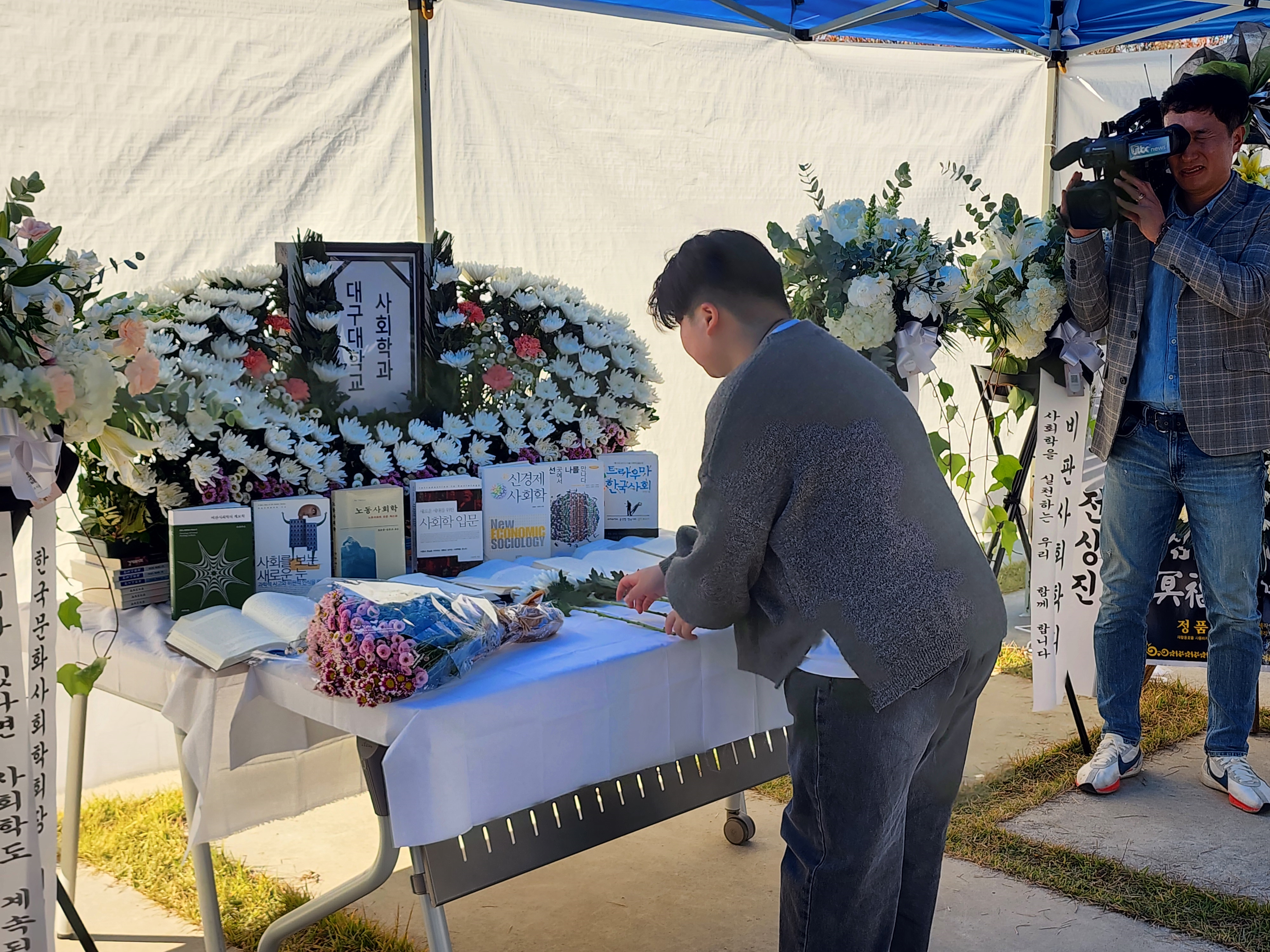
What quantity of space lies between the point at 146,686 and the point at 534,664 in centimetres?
70

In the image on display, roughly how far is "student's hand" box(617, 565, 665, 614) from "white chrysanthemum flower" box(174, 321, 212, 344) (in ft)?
3.10

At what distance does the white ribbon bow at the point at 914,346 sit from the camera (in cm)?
280

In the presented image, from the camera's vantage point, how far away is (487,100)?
3.48m

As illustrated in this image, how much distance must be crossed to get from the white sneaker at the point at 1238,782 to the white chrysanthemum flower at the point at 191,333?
279 cm

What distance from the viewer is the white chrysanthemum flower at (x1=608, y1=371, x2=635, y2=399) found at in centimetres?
275

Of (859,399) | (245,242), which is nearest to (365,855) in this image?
(245,242)

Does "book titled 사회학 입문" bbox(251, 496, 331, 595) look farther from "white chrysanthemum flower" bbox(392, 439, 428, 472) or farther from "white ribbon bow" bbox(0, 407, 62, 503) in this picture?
"white ribbon bow" bbox(0, 407, 62, 503)

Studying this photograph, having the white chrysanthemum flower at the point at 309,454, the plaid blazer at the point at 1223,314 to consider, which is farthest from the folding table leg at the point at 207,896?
the plaid blazer at the point at 1223,314

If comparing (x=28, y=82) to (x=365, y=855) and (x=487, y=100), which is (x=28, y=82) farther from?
(x=365, y=855)

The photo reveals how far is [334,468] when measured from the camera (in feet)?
7.47

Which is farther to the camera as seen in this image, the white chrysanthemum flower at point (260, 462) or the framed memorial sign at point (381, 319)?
the framed memorial sign at point (381, 319)

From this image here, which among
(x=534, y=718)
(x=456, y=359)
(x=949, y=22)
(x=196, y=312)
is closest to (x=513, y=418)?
(x=456, y=359)

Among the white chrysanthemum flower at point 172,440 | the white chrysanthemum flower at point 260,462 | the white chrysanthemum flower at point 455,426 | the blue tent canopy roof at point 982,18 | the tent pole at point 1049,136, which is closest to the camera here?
the white chrysanthemum flower at point 172,440

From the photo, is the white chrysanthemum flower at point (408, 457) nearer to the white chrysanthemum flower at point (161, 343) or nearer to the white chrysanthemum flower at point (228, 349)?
the white chrysanthemum flower at point (228, 349)
